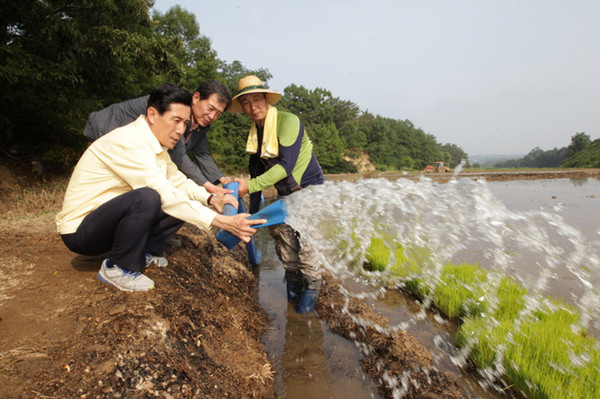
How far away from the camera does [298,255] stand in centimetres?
301

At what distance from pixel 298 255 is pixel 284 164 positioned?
906 millimetres

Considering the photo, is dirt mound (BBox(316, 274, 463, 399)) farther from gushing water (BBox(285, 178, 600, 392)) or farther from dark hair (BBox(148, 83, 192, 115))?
dark hair (BBox(148, 83, 192, 115))

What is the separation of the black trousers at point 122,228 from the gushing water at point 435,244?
1111mm

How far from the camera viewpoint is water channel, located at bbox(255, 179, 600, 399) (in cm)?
232

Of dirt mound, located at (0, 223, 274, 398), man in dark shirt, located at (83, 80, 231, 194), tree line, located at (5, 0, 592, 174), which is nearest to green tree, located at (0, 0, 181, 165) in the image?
tree line, located at (5, 0, 592, 174)

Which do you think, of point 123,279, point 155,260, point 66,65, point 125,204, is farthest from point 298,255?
point 66,65

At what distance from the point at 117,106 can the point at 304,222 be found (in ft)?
6.77

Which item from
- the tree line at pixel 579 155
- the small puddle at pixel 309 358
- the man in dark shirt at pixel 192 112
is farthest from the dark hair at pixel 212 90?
the tree line at pixel 579 155

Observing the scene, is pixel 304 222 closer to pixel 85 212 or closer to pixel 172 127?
pixel 172 127

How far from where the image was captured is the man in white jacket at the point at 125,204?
1976mm

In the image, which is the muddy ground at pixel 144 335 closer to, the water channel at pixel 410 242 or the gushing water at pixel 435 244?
the water channel at pixel 410 242

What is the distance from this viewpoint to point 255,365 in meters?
2.08

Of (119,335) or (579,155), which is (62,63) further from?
(579,155)

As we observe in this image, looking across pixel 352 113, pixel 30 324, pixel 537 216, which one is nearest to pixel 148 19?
pixel 30 324
